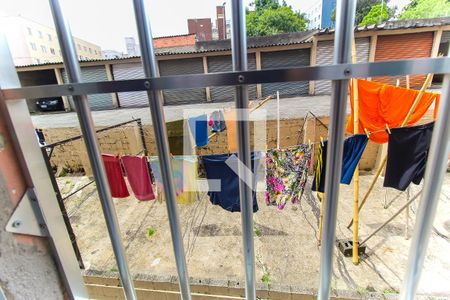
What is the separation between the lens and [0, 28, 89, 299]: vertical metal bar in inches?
22.5

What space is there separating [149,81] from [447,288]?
4175mm

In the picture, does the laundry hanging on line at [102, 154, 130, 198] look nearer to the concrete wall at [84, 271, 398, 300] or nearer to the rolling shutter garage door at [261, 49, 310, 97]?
the concrete wall at [84, 271, 398, 300]

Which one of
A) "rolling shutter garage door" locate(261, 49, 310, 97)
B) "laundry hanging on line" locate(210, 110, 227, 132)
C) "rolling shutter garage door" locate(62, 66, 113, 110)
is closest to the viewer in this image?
"laundry hanging on line" locate(210, 110, 227, 132)

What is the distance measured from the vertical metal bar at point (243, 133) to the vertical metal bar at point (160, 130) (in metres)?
0.19

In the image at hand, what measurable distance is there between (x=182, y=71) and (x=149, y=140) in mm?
4842

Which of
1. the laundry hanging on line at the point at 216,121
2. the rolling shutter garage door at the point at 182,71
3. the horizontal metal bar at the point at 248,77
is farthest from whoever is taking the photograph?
the rolling shutter garage door at the point at 182,71

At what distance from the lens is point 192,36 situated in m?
13.6

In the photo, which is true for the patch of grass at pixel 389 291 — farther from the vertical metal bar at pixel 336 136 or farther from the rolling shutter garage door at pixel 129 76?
the rolling shutter garage door at pixel 129 76

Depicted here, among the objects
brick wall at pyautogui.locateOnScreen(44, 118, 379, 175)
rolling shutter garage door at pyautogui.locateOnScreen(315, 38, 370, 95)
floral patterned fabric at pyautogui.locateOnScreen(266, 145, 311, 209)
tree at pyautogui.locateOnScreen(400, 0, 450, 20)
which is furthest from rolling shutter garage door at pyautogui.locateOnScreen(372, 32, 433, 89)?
floral patterned fabric at pyautogui.locateOnScreen(266, 145, 311, 209)

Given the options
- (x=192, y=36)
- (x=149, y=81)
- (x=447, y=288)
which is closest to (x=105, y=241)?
(x=149, y=81)

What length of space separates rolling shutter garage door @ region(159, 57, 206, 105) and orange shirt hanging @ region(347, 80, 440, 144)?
746cm

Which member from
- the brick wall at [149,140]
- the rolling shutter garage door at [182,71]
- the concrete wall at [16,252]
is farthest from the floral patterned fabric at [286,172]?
the rolling shutter garage door at [182,71]

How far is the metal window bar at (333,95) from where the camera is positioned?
432mm

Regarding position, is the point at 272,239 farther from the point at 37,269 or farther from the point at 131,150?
the point at 131,150
